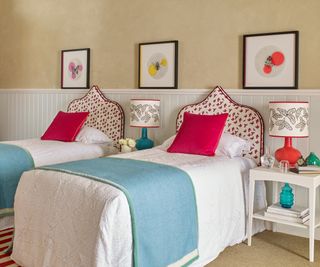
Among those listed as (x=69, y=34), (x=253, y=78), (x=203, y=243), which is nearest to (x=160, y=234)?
(x=203, y=243)

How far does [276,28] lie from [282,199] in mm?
1469

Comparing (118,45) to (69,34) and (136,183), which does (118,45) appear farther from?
(136,183)

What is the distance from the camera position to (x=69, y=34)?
5.22 m

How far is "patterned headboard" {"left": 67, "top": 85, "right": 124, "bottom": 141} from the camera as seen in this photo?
4676mm

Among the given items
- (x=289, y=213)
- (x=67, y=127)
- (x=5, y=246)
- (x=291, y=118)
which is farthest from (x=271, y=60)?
(x=5, y=246)

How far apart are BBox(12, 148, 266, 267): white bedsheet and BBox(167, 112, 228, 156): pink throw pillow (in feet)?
0.41

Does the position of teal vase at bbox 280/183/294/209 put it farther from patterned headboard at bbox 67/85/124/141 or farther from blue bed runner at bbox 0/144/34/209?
blue bed runner at bbox 0/144/34/209

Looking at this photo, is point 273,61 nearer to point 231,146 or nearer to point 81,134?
point 231,146

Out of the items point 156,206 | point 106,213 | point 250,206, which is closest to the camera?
point 106,213

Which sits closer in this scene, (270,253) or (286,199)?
(270,253)

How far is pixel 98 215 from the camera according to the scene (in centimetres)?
223

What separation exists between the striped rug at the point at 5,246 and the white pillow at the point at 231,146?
69.8 inches

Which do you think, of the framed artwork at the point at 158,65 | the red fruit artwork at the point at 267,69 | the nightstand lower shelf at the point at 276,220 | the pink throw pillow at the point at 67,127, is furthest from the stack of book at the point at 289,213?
the pink throw pillow at the point at 67,127

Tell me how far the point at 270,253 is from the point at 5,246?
77.5 inches
